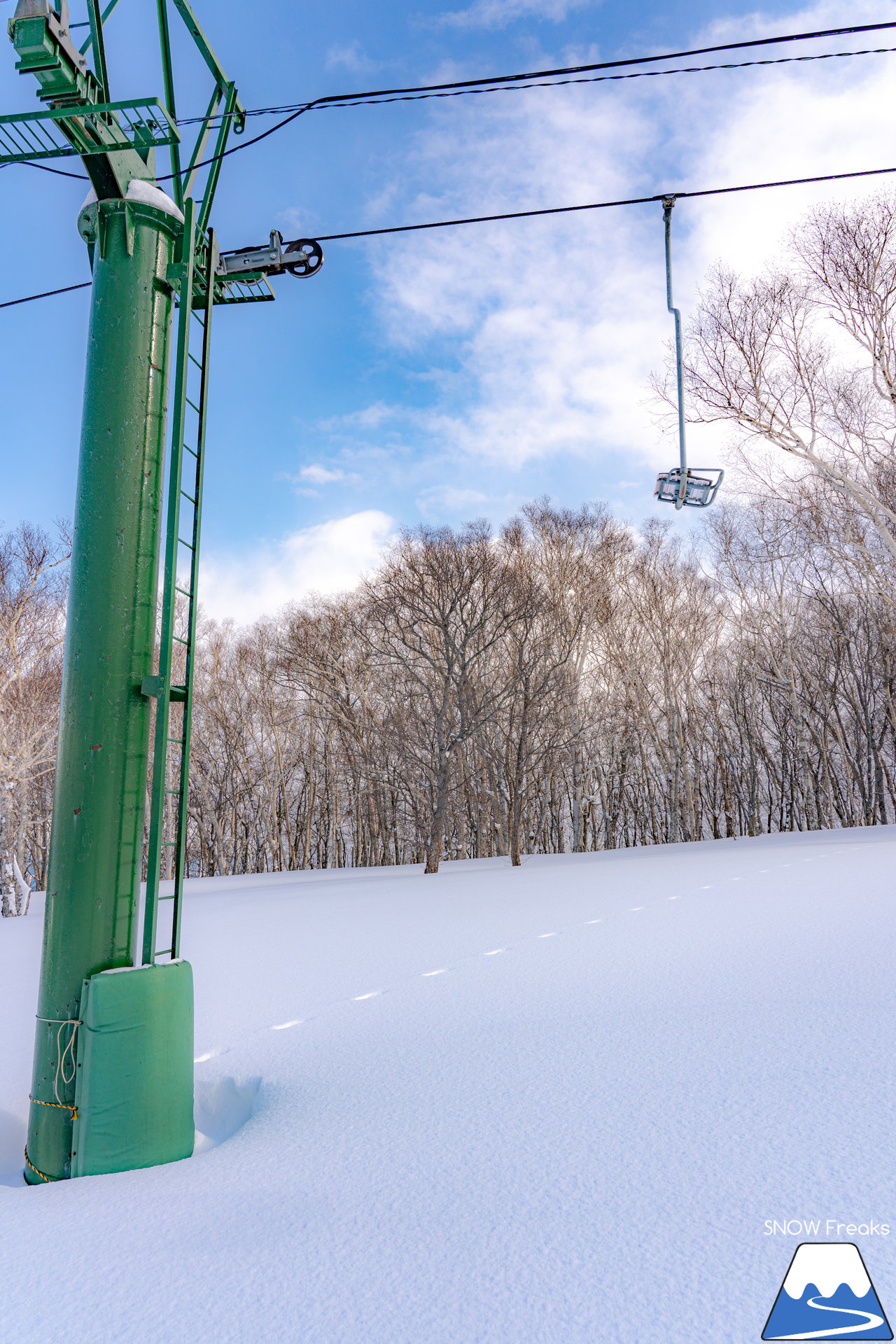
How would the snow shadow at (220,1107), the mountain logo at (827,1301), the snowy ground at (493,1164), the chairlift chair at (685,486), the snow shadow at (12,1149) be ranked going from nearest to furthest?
the mountain logo at (827,1301) → the snowy ground at (493,1164) → the snow shadow at (12,1149) → the snow shadow at (220,1107) → the chairlift chair at (685,486)

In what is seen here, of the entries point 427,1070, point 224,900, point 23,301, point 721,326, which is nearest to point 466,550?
point 721,326

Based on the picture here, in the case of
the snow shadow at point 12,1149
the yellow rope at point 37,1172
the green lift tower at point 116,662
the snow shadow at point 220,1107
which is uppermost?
the green lift tower at point 116,662

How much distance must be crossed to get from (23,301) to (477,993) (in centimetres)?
557

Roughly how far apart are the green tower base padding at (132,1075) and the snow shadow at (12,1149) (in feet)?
1.18

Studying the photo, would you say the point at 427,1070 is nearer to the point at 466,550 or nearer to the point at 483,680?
the point at 466,550

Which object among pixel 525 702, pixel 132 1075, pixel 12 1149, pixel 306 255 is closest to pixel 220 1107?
pixel 132 1075

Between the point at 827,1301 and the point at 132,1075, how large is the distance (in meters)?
1.89

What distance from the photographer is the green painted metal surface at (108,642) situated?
238 centimetres

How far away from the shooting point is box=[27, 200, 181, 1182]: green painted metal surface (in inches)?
93.6

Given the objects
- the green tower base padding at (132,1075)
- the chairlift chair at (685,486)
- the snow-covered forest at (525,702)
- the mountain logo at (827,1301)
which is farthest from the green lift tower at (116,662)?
the snow-covered forest at (525,702)

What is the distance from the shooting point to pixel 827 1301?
130 cm

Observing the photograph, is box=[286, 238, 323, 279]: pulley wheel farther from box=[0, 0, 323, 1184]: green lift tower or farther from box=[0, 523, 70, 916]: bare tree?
box=[0, 523, 70, 916]: bare tree

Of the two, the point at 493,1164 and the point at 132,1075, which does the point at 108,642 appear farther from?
the point at 493,1164

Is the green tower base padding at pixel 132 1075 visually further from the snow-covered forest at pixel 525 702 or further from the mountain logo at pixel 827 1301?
the snow-covered forest at pixel 525 702
